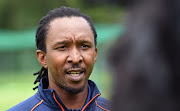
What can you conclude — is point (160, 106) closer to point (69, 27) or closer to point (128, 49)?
point (128, 49)

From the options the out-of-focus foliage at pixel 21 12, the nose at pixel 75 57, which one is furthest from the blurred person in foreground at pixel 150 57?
the out-of-focus foliage at pixel 21 12

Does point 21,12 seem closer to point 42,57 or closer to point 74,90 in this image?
point 42,57

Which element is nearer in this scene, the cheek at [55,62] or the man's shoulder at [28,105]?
the cheek at [55,62]

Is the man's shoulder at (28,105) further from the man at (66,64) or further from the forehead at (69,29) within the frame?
the forehead at (69,29)

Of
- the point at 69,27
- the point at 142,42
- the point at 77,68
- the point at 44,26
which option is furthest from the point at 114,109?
the point at 44,26

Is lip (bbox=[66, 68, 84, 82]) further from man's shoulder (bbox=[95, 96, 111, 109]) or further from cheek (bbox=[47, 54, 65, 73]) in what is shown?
man's shoulder (bbox=[95, 96, 111, 109])

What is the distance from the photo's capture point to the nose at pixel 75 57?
108 inches

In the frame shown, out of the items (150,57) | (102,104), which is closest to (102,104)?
(102,104)

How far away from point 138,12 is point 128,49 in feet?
0.32

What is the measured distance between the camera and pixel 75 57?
2750mm

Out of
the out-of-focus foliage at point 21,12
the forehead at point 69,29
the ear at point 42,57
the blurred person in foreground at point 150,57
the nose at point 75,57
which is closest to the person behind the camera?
the blurred person in foreground at point 150,57

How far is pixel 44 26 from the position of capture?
3129mm

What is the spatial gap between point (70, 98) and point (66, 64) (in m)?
0.31

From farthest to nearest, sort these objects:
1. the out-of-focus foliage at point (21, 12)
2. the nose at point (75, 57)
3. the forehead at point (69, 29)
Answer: the out-of-focus foliage at point (21, 12) < the forehead at point (69, 29) < the nose at point (75, 57)
